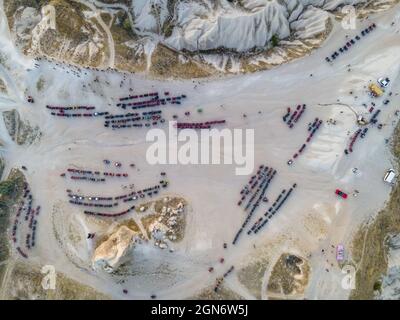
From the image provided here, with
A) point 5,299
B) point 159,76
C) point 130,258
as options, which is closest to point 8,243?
point 5,299

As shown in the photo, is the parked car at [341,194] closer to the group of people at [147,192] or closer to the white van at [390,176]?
the white van at [390,176]

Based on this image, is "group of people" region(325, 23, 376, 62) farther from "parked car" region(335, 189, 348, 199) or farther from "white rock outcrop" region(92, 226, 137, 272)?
"white rock outcrop" region(92, 226, 137, 272)

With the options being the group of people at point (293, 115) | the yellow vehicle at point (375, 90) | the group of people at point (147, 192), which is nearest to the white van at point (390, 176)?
the yellow vehicle at point (375, 90)

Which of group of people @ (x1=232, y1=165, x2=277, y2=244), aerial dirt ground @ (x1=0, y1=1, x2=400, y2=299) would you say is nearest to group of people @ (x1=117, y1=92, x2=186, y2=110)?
aerial dirt ground @ (x1=0, y1=1, x2=400, y2=299)

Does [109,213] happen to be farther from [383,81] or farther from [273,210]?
[383,81]

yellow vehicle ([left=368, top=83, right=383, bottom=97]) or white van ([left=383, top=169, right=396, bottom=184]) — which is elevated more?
yellow vehicle ([left=368, top=83, right=383, bottom=97])

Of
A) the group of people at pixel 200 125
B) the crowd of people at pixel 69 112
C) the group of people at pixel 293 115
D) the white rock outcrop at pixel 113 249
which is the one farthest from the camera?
the crowd of people at pixel 69 112
